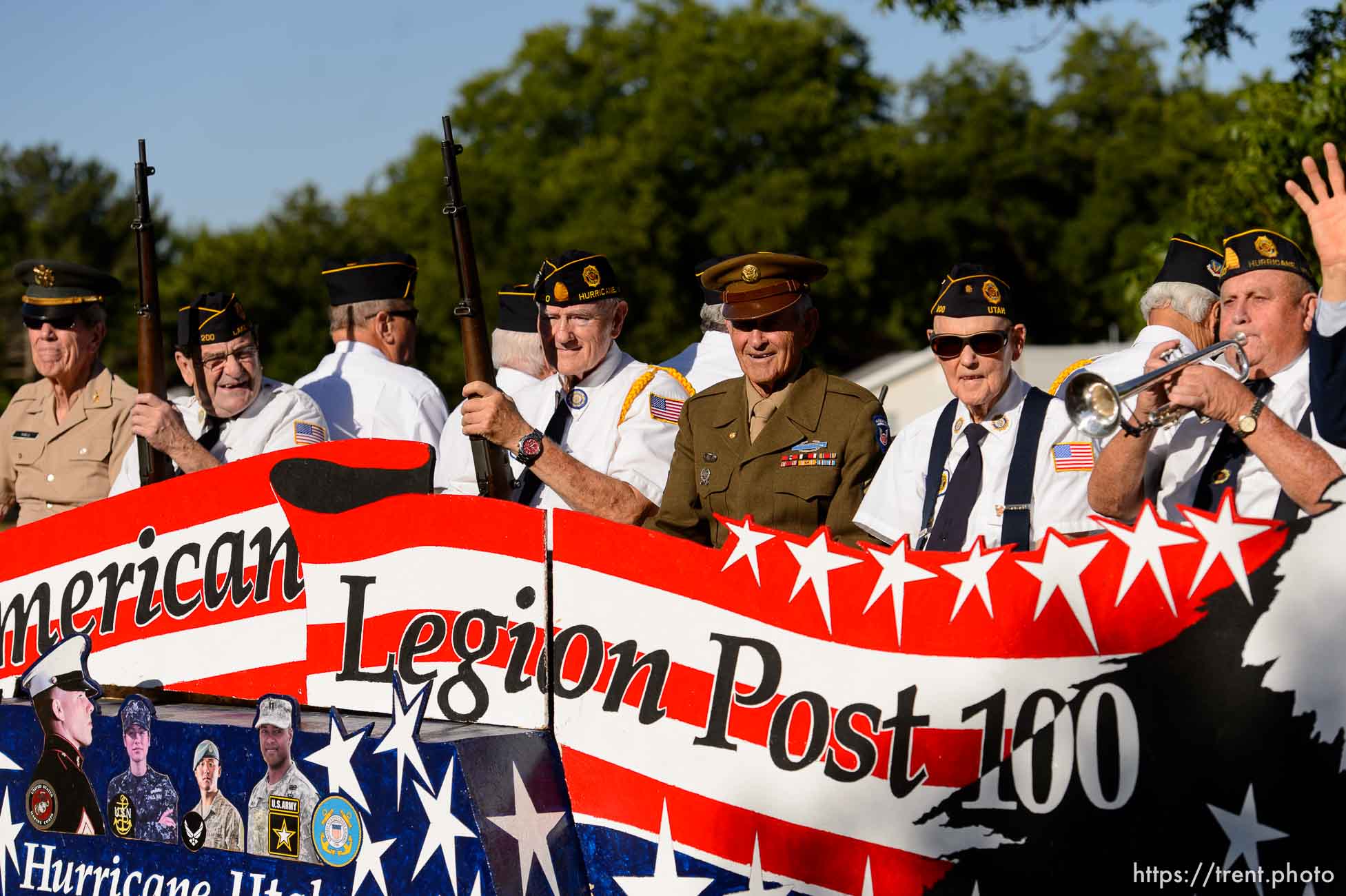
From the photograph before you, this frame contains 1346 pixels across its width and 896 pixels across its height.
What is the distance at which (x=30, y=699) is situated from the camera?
16.8 ft

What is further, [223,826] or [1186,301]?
[1186,301]

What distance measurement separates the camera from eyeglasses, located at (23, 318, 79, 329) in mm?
7125

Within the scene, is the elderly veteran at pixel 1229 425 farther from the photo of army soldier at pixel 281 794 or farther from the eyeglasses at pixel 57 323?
the eyeglasses at pixel 57 323

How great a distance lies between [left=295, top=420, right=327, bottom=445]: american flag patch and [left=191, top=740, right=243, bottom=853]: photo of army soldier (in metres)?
1.75

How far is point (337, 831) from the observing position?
14.3 ft

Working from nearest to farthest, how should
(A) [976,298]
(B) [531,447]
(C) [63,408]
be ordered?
(A) [976,298], (B) [531,447], (C) [63,408]

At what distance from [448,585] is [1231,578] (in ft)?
6.89

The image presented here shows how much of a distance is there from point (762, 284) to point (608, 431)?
0.83m

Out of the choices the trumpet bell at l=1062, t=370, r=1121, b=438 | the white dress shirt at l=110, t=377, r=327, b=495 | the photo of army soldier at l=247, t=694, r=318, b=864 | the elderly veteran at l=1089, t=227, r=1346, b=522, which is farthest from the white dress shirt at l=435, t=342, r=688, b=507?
the trumpet bell at l=1062, t=370, r=1121, b=438

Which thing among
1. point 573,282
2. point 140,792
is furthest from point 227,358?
point 140,792

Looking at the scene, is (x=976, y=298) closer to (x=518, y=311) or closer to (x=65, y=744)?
(x=518, y=311)

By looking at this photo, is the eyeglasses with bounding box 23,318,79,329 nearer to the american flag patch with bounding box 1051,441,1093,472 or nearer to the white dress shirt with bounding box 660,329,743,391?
the white dress shirt with bounding box 660,329,743,391

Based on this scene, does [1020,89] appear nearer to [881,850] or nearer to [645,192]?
[645,192]

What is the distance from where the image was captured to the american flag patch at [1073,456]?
452cm
